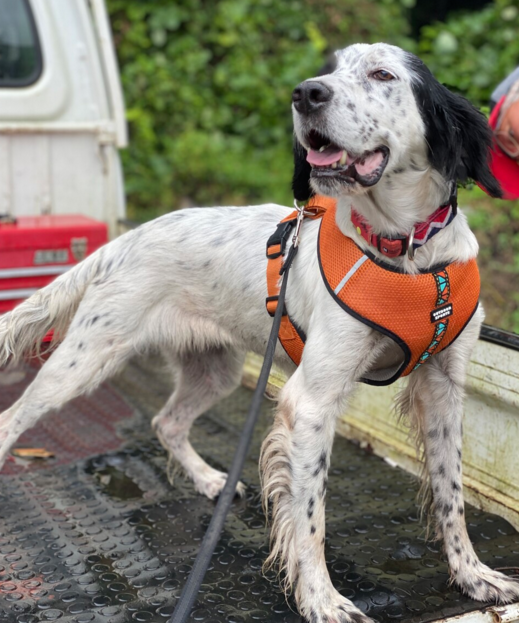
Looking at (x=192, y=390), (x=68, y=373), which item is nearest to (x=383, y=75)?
(x=68, y=373)

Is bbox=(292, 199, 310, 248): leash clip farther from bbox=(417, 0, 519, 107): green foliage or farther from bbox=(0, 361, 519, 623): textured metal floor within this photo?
bbox=(417, 0, 519, 107): green foliage

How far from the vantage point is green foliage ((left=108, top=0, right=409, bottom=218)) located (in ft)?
24.9

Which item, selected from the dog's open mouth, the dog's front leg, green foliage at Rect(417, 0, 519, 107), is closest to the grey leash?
the dog's front leg

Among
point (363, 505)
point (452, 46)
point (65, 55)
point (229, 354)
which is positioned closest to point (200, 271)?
point (229, 354)

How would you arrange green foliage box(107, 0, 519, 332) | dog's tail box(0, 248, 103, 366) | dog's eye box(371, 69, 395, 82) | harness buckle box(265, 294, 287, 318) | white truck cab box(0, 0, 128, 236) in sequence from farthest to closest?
green foliage box(107, 0, 519, 332), white truck cab box(0, 0, 128, 236), dog's tail box(0, 248, 103, 366), harness buckle box(265, 294, 287, 318), dog's eye box(371, 69, 395, 82)

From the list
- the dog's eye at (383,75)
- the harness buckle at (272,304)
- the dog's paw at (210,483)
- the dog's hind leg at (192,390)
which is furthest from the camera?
the dog's hind leg at (192,390)

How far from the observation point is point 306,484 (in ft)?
7.48

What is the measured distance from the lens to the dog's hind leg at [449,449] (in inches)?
93.8

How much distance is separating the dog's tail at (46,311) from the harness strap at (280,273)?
26.6 inches

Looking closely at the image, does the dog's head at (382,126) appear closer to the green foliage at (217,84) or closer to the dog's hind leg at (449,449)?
the dog's hind leg at (449,449)

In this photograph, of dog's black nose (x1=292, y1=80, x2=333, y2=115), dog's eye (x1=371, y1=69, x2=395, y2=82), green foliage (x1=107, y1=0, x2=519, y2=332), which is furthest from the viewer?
green foliage (x1=107, y1=0, x2=519, y2=332)

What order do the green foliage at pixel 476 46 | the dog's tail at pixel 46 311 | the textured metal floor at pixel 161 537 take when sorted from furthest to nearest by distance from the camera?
the green foliage at pixel 476 46 → the dog's tail at pixel 46 311 → the textured metal floor at pixel 161 537

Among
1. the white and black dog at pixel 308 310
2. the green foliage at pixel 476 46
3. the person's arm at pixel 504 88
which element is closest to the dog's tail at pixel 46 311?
the white and black dog at pixel 308 310

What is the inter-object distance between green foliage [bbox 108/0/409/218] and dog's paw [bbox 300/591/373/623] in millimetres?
5501
